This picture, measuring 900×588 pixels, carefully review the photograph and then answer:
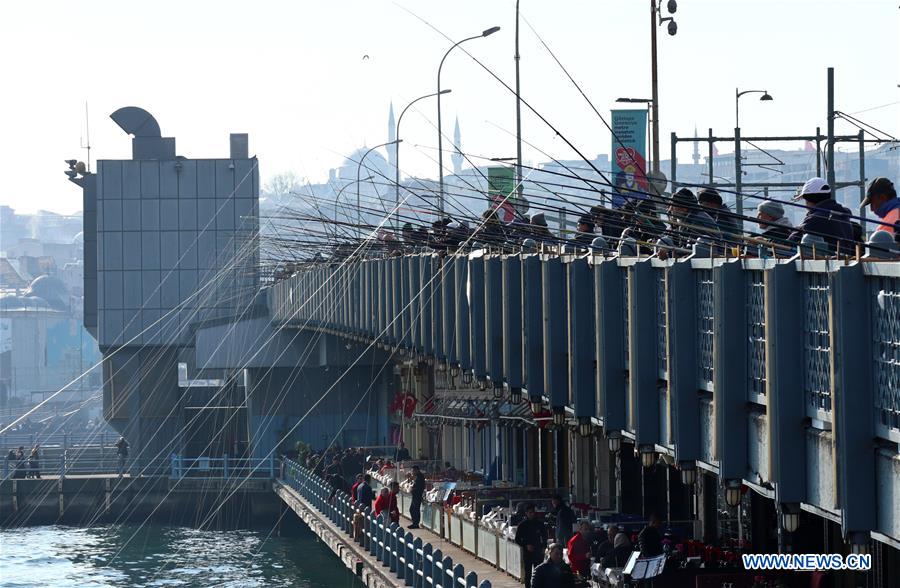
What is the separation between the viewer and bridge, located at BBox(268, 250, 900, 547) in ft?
40.0

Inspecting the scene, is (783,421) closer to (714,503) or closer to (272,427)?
(714,503)

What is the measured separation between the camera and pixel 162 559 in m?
64.5

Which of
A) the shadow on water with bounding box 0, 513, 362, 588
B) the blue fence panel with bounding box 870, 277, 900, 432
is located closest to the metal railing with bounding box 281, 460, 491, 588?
the shadow on water with bounding box 0, 513, 362, 588

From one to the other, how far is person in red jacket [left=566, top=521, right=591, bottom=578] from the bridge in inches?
83.9

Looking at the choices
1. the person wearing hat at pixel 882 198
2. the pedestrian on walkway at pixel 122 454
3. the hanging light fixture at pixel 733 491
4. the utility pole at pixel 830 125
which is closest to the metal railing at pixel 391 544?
the hanging light fixture at pixel 733 491

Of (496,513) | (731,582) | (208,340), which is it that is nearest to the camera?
(731,582)

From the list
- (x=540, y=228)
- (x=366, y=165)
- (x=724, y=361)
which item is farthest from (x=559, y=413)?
(x=366, y=165)

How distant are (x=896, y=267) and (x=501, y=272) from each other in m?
16.6

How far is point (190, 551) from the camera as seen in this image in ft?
219

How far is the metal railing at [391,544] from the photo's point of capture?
27.2 meters

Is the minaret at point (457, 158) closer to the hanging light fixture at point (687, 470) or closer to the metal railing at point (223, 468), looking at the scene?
the hanging light fixture at point (687, 470)

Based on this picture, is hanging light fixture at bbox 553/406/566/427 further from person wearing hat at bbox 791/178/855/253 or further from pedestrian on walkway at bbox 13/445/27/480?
pedestrian on walkway at bbox 13/445/27/480

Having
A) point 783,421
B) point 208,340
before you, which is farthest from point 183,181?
point 783,421

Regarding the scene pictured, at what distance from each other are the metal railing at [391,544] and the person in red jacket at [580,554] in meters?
1.52
